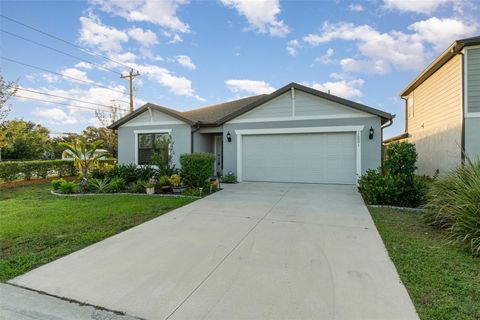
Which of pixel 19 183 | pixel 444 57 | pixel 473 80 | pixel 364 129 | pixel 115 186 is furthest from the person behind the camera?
pixel 19 183

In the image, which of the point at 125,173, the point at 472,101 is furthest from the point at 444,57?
the point at 125,173

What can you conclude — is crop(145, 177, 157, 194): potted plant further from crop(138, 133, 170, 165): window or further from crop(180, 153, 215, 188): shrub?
crop(138, 133, 170, 165): window

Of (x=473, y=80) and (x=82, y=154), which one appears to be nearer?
(x=473, y=80)

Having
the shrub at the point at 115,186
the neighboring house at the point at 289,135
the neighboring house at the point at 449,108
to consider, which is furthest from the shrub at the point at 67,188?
Answer: the neighboring house at the point at 449,108

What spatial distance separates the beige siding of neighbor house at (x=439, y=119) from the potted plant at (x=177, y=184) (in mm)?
9844

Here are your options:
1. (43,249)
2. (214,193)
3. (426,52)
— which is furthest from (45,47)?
(426,52)

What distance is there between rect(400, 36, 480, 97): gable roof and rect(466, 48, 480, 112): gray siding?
336 millimetres

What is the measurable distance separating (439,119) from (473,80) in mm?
2550

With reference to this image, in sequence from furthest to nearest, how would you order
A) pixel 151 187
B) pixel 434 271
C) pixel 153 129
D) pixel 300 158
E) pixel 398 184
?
1. pixel 153 129
2. pixel 300 158
3. pixel 151 187
4. pixel 398 184
5. pixel 434 271

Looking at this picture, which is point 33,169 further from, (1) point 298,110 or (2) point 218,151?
(1) point 298,110

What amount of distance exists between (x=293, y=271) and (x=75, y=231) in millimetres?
4399

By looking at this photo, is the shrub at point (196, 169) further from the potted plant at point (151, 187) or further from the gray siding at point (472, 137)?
the gray siding at point (472, 137)

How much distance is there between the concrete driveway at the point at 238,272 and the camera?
254 centimetres

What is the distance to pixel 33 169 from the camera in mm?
13891
